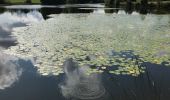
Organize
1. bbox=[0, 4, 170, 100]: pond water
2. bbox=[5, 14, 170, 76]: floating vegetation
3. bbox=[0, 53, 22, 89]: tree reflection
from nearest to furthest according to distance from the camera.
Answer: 1. bbox=[0, 4, 170, 100]: pond water
2. bbox=[0, 53, 22, 89]: tree reflection
3. bbox=[5, 14, 170, 76]: floating vegetation

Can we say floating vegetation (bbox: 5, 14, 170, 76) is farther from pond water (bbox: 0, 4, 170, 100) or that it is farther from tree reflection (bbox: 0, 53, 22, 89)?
tree reflection (bbox: 0, 53, 22, 89)

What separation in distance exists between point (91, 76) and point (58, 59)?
2.65m

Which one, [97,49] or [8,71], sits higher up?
[97,49]

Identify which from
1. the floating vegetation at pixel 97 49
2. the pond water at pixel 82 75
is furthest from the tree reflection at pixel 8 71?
the floating vegetation at pixel 97 49

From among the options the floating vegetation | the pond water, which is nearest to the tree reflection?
the pond water

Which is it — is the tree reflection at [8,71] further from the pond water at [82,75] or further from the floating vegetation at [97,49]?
the floating vegetation at [97,49]

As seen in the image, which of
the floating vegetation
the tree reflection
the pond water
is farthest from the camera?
the floating vegetation

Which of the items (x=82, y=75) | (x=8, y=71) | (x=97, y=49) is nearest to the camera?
(x=82, y=75)

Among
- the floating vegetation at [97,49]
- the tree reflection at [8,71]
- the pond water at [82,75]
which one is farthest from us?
the floating vegetation at [97,49]

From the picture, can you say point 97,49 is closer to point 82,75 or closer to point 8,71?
point 82,75

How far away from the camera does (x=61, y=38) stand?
18203mm

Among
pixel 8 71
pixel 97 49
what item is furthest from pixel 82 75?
pixel 97 49

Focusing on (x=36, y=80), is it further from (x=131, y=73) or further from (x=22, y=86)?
(x=131, y=73)

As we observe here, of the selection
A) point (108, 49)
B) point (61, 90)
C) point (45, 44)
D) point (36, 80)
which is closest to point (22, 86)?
point (36, 80)
